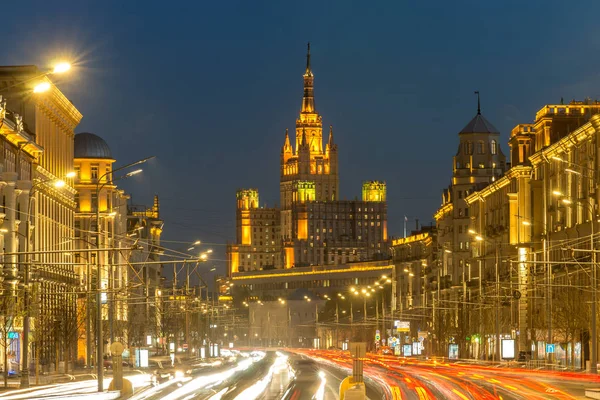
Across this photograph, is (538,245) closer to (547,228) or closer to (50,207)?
(547,228)

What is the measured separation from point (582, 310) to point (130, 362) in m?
40.2

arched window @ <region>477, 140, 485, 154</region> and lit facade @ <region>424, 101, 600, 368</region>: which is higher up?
arched window @ <region>477, 140, 485, 154</region>

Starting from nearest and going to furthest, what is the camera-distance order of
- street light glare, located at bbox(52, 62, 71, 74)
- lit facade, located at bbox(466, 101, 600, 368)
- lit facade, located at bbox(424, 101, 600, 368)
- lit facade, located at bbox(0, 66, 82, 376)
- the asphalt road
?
street light glare, located at bbox(52, 62, 71, 74) → the asphalt road → lit facade, located at bbox(466, 101, 600, 368) → lit facade, located at bbox(424, 101, 600, 368) → lit facade, located at bbox(0, 66, 82, 376)

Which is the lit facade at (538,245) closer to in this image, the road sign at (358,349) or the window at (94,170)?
the road sign at (358,349)

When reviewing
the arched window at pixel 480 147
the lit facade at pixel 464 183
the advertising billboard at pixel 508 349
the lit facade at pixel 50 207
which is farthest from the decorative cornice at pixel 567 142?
the arched window at pixel 480 147

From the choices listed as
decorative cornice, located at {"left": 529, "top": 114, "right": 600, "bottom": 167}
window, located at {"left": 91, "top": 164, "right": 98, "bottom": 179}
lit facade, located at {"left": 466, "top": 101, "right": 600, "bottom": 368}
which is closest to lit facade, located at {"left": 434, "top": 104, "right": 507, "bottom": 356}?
lit facade, located at {"left": 466, "top": 101, "right": 600, "bottom": 368}

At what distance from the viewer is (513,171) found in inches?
5551

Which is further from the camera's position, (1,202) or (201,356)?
(201,356)

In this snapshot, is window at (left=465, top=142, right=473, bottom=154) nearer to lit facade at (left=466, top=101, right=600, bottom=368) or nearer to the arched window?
the arched window

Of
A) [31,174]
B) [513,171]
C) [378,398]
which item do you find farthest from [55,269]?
[378,398]

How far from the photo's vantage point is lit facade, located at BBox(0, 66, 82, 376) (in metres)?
104

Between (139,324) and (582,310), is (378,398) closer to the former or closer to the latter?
(582,310)

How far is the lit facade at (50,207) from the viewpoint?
104m

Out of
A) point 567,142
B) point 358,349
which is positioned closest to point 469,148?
point 567,142
